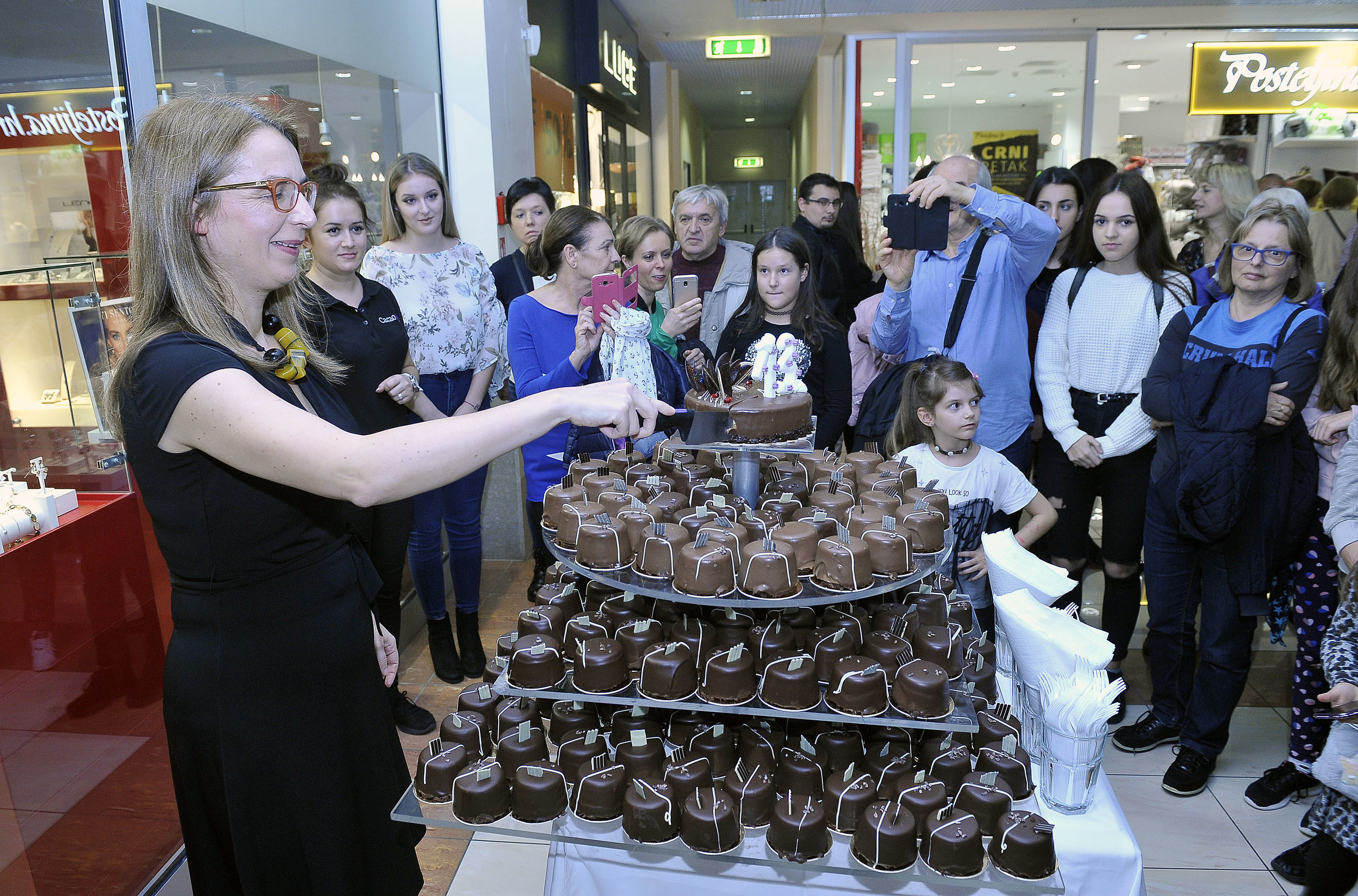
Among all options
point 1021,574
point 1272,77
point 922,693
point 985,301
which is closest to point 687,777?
point 922,693

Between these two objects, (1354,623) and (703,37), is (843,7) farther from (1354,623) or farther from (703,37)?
(1354,623)

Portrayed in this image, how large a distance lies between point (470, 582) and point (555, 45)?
431 centimetres

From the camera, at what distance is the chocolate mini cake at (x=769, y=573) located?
5.28 feet

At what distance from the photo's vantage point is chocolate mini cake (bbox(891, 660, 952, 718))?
5.10ft

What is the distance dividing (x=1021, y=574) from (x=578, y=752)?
1.03 meters

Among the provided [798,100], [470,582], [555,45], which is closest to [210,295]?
[470,582]

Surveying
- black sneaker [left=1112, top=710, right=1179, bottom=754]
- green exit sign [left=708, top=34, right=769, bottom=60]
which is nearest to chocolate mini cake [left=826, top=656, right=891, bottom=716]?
black sneaker [left=1112, top=710, right=1179, bottom=754]

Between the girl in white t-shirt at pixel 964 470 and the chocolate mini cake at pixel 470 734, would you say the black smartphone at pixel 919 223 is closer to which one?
the girl in white t-shirt at pixel 964 470

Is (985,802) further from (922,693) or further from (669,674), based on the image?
(669,674)

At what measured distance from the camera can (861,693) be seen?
1.59 meters

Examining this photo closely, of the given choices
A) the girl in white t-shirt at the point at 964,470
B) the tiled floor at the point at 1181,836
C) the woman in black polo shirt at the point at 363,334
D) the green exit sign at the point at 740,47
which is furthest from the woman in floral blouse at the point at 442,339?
the green exit sign at the point at 740,47

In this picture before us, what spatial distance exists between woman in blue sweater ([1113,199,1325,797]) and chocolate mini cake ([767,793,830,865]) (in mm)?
1694

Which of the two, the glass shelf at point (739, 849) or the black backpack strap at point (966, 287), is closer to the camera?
the glass shelf at point (739, 849)

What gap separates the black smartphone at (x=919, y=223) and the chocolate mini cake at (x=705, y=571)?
1.54 meters
